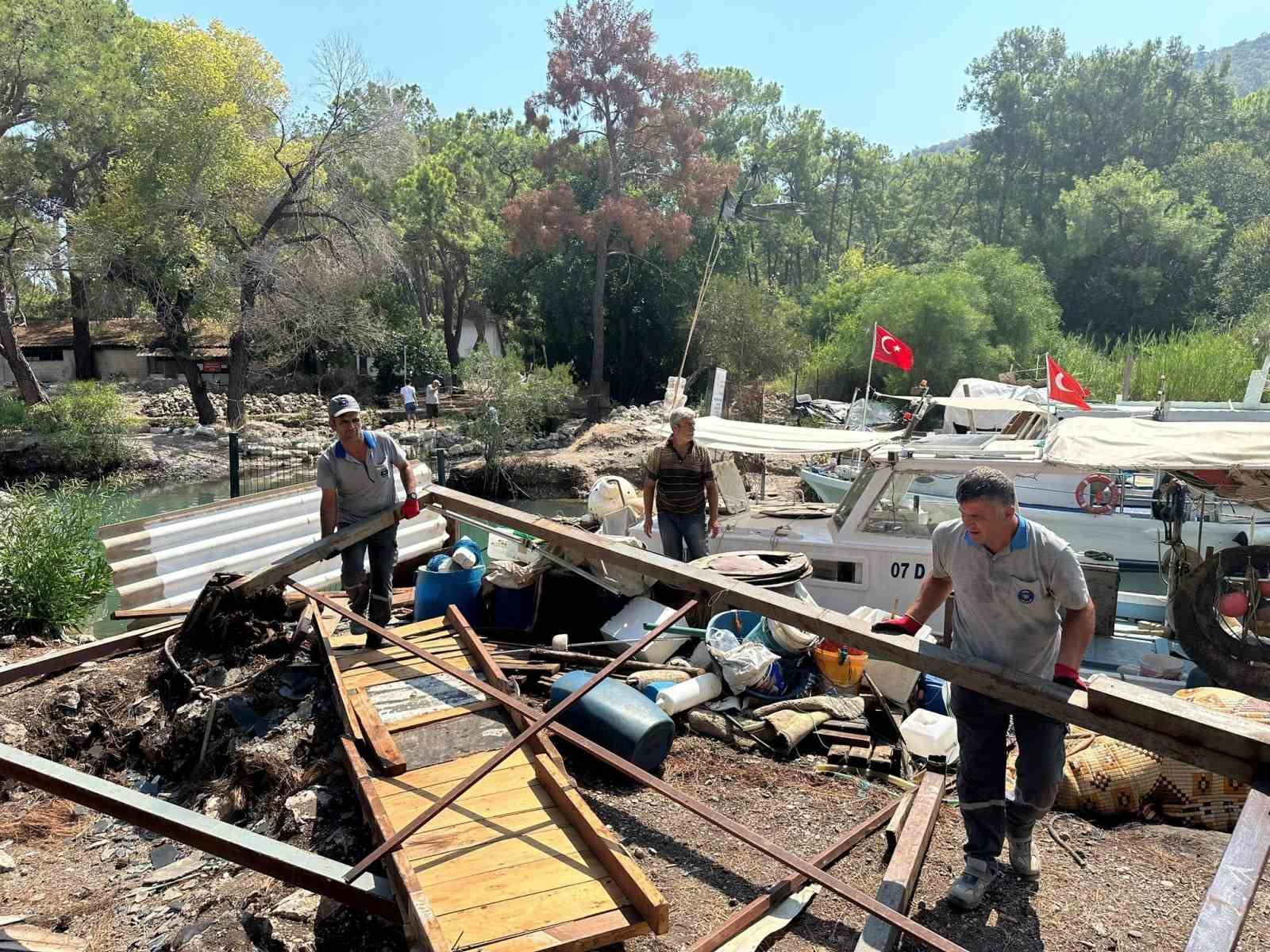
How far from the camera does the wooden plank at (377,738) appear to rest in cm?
407

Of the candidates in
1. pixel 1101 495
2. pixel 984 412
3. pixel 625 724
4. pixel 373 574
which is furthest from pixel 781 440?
pixel 984 412

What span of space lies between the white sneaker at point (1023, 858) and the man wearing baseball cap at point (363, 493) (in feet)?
12.9

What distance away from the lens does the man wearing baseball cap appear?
5.69 meters

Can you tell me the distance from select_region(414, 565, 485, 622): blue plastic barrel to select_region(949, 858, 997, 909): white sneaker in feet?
14.9

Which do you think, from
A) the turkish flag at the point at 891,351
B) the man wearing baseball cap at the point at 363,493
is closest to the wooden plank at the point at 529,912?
the man wearing baseball cap at the point at 363,493

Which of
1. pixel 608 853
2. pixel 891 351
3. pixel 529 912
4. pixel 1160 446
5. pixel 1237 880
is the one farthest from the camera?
pixel 891 351

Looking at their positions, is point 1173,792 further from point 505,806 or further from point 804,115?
point 804,115

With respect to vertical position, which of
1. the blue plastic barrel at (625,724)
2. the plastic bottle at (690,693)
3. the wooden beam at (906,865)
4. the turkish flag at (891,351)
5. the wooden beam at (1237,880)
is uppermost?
the turkish flag at (891,351)

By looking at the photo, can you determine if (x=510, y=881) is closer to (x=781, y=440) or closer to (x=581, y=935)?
(x=581, y=935)

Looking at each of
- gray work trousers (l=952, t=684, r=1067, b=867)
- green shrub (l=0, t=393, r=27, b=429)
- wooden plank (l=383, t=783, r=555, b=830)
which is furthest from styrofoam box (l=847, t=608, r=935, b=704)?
green shrub (l=0, t=393, r=27, b=429)

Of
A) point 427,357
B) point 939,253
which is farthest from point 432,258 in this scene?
point 939,253

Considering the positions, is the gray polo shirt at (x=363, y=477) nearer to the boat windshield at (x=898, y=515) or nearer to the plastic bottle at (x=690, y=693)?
the plastic bottle at (x=690, y=693)

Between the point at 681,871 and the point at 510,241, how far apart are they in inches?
1085

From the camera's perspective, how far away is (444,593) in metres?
7.08
